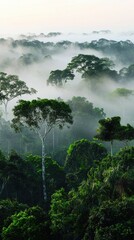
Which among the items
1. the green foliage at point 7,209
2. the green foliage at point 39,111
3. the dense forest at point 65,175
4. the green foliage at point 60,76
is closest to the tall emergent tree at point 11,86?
the dense forest at point 65,175

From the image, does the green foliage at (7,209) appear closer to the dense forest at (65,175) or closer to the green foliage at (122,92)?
the dense forest at (65,175)

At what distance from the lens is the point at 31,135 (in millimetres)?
87000

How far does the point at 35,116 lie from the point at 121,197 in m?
19.1

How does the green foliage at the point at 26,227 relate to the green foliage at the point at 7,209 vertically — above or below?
below

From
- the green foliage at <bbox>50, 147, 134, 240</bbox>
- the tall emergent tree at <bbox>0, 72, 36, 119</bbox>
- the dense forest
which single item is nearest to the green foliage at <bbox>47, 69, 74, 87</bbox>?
the dense forest

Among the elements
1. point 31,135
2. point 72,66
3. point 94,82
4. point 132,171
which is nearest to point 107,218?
point 132,171

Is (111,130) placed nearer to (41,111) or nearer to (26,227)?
(41,111)

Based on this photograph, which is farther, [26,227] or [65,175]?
[65,175]

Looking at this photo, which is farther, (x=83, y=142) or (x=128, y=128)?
(x=83, y=142)

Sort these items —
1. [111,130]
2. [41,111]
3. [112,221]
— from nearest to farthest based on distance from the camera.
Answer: [112,221] → [111,130] → [41,111]

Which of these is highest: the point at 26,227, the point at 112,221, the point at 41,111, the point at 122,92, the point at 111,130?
the point at 122,92

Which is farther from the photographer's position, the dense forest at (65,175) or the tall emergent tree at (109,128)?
the tall emergent tree at (109,128)

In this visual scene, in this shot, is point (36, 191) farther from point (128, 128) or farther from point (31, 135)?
point (31, 135)

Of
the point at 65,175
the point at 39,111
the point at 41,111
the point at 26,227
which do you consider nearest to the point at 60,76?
the point at 65,175
